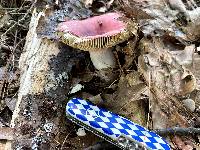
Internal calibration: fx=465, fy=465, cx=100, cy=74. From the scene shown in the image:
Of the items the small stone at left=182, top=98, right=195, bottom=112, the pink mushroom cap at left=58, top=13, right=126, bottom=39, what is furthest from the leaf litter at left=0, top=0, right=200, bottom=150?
the pink mushroom cap at left=58, top=13, right=126, bottom=39

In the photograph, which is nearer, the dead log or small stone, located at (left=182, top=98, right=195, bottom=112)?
the dead log

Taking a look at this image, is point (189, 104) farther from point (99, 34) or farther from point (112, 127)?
point (99, 34)

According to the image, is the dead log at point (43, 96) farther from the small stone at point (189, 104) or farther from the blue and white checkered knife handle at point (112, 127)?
the small stone at point (189, 104)

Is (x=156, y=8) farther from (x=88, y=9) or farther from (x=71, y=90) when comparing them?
(x=71, y=90)

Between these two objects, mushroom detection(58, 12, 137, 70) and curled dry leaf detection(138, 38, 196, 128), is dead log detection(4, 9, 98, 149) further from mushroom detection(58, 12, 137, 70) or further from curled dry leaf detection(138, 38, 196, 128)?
curled dry leaf detection(138, 38, 196, 128)

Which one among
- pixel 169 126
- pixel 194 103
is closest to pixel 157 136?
pixel 169 126

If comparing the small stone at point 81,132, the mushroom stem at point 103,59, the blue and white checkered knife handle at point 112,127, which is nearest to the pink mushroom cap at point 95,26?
the mushroom stem at point 103,59
